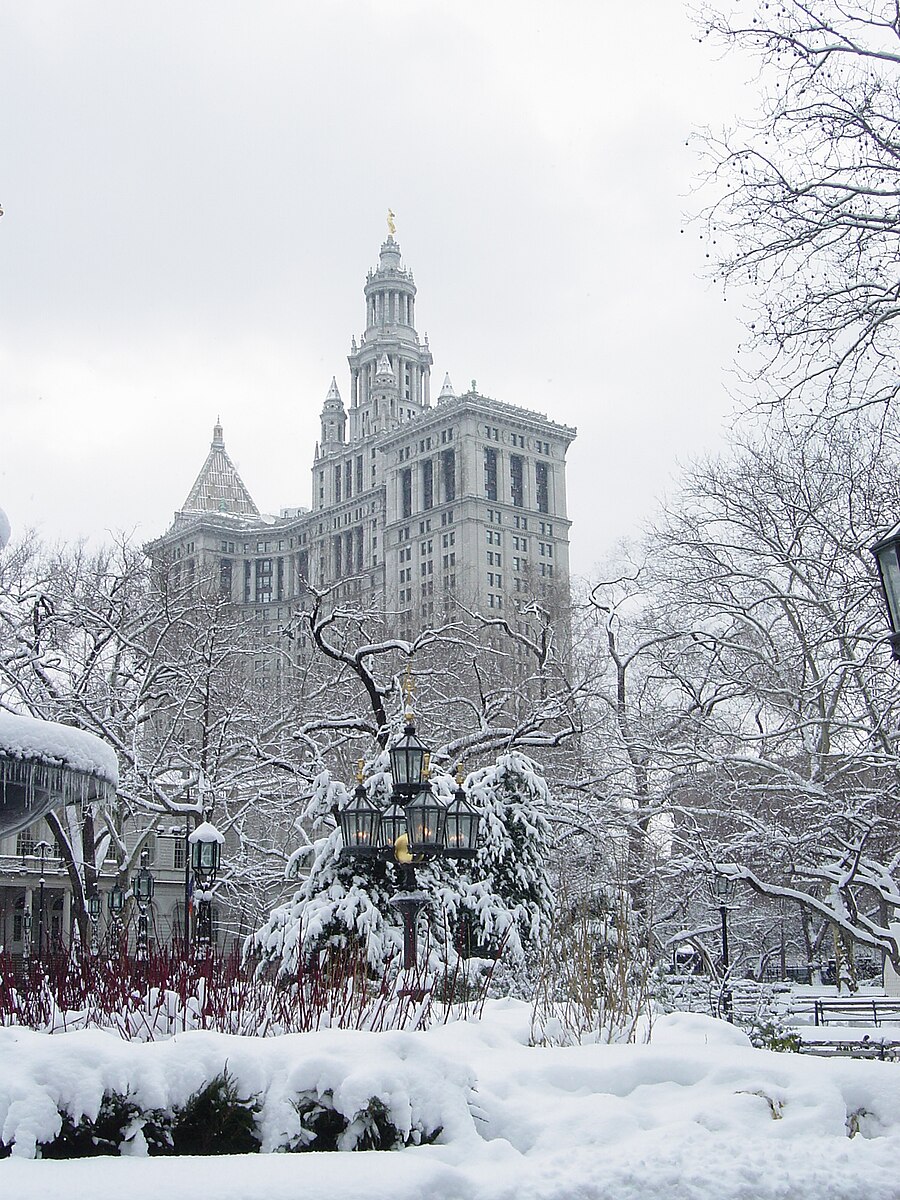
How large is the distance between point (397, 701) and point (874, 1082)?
87.6 ft

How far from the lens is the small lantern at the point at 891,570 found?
8.83 m

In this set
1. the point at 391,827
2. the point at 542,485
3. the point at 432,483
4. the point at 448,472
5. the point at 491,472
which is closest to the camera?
the point at 391,827

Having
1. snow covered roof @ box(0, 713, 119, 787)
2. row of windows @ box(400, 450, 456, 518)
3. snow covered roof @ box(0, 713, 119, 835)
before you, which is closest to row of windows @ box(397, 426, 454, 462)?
row of windows @ box(400, 450, 456, 518)

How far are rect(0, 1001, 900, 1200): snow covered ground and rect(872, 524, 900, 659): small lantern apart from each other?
299 centimetres

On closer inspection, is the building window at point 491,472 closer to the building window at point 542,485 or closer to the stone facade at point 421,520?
the stone facade at point 421,520

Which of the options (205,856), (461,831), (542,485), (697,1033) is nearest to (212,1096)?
(697,1033)

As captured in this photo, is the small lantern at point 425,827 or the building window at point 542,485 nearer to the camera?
the small lantern at point 425,827

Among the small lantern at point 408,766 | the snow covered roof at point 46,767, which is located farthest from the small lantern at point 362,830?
the snow covered roof at point 46,767

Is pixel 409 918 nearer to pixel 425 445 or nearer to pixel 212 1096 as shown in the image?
pixel 212 1096

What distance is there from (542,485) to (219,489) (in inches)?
2077

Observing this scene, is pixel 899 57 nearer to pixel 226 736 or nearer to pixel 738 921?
pixel 226 736

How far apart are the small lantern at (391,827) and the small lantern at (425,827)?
1.63 feet

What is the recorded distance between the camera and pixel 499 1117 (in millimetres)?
7137

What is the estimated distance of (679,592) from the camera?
25.6 meters
